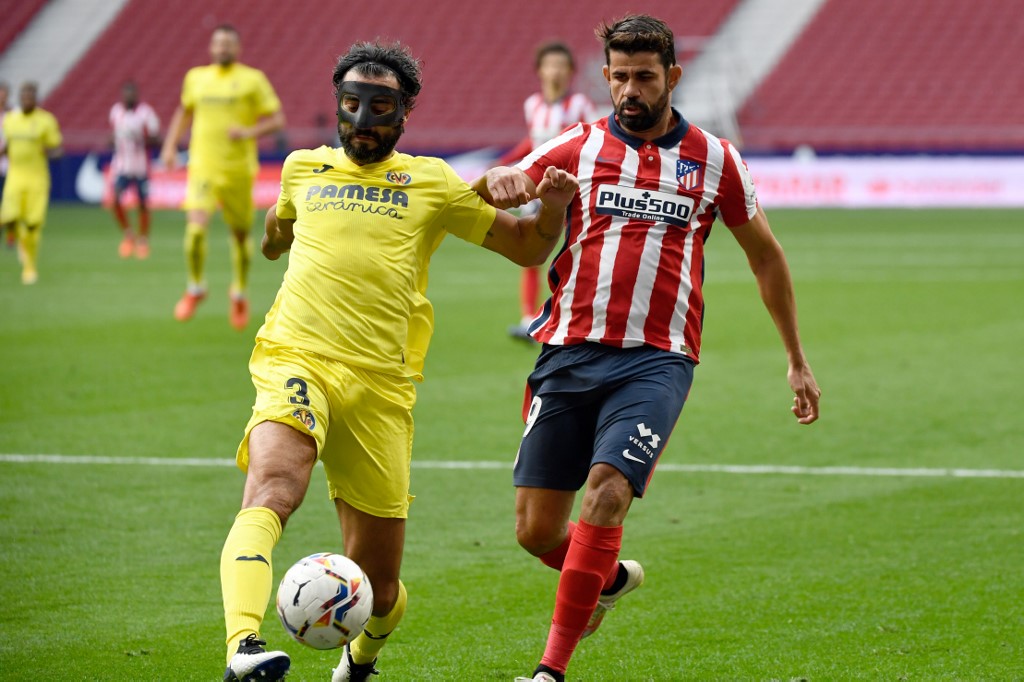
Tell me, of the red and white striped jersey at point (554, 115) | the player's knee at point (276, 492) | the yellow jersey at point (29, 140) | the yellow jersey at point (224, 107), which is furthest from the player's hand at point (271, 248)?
the yellow jersey at point (29, 140)

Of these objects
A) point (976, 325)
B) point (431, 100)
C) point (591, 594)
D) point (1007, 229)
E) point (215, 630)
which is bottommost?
point (215, 630)

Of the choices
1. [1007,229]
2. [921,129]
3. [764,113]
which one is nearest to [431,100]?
[764,113]

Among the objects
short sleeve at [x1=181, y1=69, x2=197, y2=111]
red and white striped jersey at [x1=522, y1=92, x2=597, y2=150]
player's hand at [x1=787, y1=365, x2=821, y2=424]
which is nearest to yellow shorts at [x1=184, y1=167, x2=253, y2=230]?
short sleeve at [x1=181, y1=69, x2=197, y2=111]

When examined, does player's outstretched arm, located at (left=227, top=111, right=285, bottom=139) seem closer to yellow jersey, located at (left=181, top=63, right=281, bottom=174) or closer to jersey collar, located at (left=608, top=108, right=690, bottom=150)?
yellow jersey, located at (left=181, top=63, right=281, bottom=174)

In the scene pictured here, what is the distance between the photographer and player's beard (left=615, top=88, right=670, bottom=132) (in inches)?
194

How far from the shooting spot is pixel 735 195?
198 inches

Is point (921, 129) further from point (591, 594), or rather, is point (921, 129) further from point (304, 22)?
point (591, 594)

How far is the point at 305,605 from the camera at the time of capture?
12.7 ft

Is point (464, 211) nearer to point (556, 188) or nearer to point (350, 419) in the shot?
point (556, 188)

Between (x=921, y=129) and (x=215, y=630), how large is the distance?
29907 millimetres

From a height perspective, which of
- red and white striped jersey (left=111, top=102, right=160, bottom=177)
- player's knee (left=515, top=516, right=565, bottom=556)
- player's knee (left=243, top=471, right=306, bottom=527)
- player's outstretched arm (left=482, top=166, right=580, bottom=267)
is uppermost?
red and white striped jersey (left=111, top=102, right=160, bottom=177)

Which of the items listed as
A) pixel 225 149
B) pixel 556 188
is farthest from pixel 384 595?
pixel 225 149

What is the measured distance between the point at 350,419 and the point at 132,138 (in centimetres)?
2249

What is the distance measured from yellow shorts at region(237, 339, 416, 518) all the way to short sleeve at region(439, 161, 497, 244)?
1.92 feet
